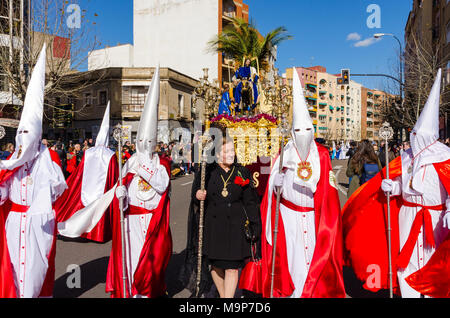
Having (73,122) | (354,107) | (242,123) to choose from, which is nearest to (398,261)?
(242,123)

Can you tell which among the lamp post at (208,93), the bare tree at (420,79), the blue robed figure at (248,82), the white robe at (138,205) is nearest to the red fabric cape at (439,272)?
the white robe at (138,205)

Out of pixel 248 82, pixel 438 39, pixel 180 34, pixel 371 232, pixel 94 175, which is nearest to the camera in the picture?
pixel 371 232

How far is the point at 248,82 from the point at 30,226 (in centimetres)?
710

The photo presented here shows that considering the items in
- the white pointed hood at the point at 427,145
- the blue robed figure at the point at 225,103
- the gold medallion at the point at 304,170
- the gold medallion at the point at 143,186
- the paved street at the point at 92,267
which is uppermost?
the blue robed figure at the point at 225,103

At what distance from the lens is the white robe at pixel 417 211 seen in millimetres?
4172

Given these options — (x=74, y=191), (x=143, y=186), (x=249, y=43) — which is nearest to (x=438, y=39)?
(x=249, y=43)

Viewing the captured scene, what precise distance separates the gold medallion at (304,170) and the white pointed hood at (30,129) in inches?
104

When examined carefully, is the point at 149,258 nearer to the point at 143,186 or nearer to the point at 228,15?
the point at 143,186

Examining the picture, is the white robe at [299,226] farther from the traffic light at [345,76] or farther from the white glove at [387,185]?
the traffic light at [345,76]

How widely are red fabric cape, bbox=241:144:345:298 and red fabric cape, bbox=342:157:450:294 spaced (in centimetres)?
61

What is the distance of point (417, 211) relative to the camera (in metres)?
4.29

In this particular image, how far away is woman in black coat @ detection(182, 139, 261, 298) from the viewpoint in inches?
156

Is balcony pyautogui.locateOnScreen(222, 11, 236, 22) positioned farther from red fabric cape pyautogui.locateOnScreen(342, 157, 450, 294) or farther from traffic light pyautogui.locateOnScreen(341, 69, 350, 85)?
red fabric cape pyautogui.locateOnScreen(342, 157, 450, 294)
